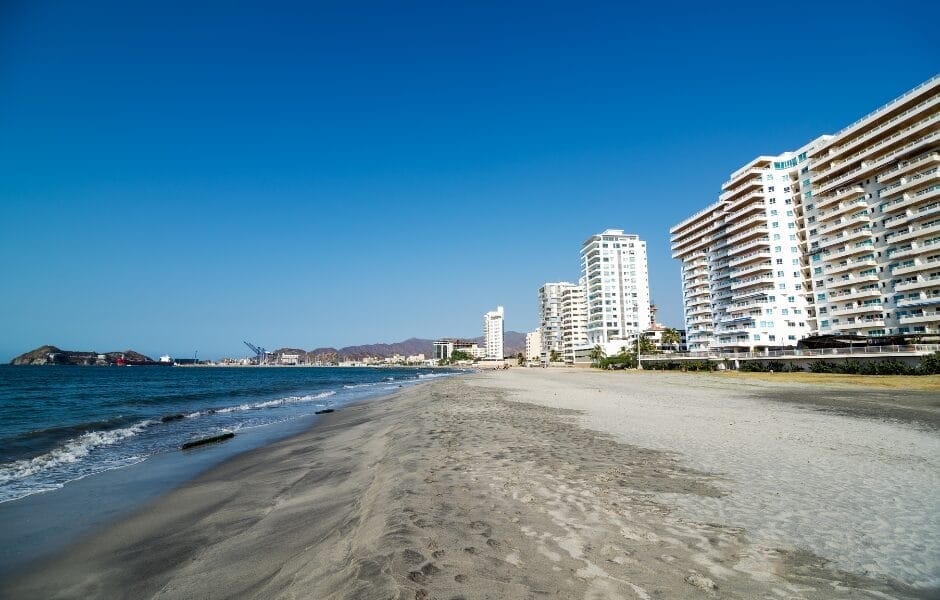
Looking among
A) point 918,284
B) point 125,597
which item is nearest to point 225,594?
point 125,597

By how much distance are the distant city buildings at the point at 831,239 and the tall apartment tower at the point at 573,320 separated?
5989cm

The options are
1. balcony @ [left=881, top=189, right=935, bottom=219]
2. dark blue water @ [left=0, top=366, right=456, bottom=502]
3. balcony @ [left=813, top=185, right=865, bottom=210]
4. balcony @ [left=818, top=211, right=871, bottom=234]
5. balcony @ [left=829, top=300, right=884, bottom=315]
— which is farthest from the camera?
balcony @ [left=813, top=185, right=865, bottom=210]

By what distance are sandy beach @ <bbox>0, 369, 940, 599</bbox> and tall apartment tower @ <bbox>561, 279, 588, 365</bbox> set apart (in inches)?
6007

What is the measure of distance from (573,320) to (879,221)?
106563mm

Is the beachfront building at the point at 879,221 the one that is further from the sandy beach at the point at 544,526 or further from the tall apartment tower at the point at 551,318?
the tall apartment tower at the point at 551,318

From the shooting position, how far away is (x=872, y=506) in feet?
20.9

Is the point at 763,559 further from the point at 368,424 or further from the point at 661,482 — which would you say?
the point at 368,424

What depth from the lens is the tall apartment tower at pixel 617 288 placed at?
449 feet

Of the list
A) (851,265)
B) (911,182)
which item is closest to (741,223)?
(851,265)

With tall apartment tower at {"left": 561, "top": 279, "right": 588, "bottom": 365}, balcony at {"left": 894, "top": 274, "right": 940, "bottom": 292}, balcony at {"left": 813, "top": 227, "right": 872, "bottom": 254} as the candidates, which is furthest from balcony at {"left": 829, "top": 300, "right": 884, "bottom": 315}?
tall apartment tower at {"left": 561, "top": 279, "right": 588, "bottom": 365}

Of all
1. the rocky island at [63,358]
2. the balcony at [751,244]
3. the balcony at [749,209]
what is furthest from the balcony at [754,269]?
the rocky island at [63,358]

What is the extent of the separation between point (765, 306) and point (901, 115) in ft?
112

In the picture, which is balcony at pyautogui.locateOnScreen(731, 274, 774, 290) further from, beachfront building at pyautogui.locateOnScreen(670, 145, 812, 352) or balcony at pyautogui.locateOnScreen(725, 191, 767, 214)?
balcony at pyautogui.locateOnScreen(725, 191, 767, 214)

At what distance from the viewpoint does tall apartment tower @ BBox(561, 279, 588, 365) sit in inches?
6383
